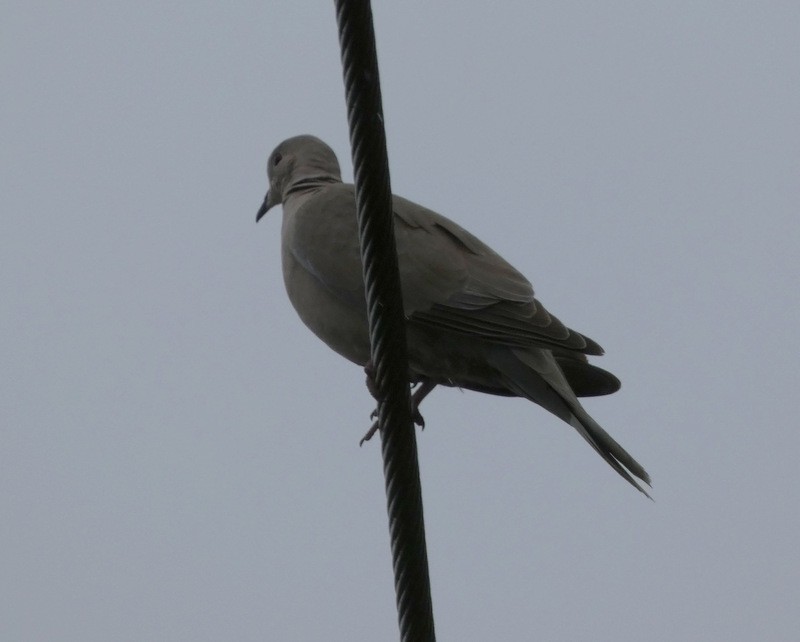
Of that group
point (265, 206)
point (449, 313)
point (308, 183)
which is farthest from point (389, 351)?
point (265, 206)

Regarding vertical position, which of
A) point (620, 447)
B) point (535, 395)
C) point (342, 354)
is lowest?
point (620, 447)

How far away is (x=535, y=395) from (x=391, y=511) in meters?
1.48

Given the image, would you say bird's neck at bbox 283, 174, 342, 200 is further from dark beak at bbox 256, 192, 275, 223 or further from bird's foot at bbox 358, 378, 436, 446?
bird's foot at bbox 358, 378, 436, 446

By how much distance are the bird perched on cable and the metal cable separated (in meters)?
1.16

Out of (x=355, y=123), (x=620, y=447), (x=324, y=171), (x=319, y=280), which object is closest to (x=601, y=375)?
(x=620, y=447)

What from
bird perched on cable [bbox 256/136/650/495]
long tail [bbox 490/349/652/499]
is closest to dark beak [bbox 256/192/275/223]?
bird perched on cable [bbox 256/136/650/495]

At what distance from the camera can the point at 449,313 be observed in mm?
3889

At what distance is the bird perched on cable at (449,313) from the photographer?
3.83 metres

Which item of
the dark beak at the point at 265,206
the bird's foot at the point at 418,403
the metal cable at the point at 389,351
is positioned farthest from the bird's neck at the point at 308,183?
the metal cable at the point at 389,351

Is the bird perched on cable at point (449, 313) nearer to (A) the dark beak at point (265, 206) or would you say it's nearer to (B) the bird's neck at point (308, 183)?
(B) the bird's neck at point (308, 183)

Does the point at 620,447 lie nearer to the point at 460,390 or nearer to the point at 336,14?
the point at 460,390

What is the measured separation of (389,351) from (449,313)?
1.39 m

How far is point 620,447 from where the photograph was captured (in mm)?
3533

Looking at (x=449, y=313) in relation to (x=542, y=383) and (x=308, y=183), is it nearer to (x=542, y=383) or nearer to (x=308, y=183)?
(x=542, y=383)
